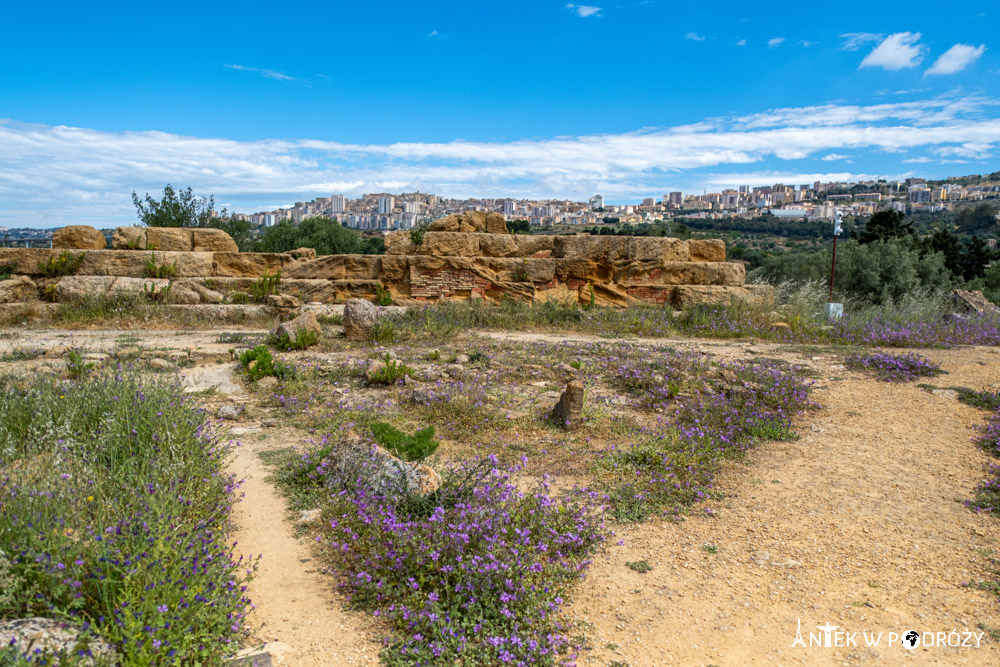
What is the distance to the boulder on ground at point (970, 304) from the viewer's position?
1238 centimetres

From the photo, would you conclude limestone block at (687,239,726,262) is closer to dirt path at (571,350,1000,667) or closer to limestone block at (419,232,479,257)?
limestone block at (419,232,479,257)

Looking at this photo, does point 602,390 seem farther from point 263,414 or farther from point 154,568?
point 154,568

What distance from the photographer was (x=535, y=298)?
39.6 feet

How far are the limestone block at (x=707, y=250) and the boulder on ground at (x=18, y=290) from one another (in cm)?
1224

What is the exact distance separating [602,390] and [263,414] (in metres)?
3.43

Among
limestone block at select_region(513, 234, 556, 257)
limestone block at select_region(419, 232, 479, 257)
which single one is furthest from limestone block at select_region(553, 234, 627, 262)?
limestone block at select_region(419, 232, 479, 257)

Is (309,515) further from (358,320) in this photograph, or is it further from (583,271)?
(583,271)

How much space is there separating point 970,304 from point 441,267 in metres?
10.8

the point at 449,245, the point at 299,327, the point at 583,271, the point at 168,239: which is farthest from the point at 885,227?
the point at 168,239

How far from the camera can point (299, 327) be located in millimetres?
8570

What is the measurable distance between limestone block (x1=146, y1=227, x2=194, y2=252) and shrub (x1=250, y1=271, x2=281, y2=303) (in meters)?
1.97

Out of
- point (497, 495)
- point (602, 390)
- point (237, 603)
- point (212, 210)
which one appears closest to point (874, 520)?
point (497, 495)

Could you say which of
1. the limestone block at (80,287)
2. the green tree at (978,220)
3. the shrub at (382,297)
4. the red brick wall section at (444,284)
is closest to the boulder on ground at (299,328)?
the shrub at (382,297)

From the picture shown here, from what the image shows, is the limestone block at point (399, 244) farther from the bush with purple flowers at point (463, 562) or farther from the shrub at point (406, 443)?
the bush with purple flowers at point (463, 562)
